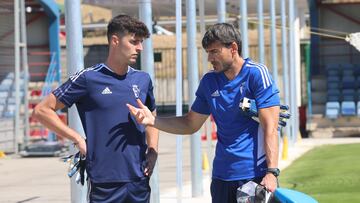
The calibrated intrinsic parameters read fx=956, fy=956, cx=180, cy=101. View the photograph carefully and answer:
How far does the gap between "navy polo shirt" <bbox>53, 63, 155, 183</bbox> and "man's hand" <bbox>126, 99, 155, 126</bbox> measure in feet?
0.22

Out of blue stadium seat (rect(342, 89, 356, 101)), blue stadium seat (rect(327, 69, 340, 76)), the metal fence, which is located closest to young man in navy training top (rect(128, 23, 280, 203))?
the metal fence

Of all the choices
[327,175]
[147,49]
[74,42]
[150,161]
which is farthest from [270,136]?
[327,175]

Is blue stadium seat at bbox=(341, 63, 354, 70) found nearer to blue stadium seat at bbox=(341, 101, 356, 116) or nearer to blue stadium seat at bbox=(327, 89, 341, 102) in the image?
blue stadium seat at bbox=(327, 89, 341, 102)

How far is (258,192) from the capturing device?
5887 mm

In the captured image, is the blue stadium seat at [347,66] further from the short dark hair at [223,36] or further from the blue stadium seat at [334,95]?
the short dark hair at [223,36]

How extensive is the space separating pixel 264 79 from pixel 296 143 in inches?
917

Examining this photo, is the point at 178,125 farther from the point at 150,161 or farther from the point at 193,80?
the point at 193,80

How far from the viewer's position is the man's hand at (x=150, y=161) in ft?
20.2

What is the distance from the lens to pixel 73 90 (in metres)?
6.12

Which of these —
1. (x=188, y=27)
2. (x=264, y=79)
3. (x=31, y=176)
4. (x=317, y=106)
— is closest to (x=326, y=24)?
(x=317, y=106)

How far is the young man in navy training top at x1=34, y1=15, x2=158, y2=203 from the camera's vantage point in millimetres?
6051

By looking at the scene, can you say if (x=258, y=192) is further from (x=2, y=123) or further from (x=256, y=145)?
(x=2, y=123)

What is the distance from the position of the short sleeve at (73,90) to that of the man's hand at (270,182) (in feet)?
4.16

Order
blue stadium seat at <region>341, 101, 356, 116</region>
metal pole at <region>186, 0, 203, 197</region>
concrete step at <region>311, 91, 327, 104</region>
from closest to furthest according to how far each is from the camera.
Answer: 1. metal pole at <region>186, 0, 203, 197</region>
2. blue stadium seat at <region>341, 101, 356, 116</region>
3. concrete step at <region>311, 91, 327, 104</region>
